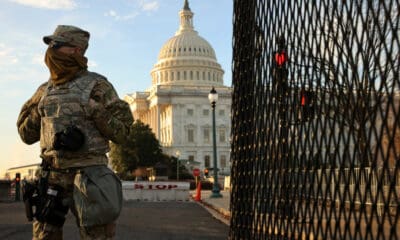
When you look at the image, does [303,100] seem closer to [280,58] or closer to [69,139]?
[280,58]

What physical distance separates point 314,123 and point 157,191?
27167 mm

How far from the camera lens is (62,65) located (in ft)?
15.6

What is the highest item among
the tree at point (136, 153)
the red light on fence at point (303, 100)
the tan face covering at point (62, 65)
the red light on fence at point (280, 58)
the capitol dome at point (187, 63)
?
the capitol dome at point (187, 63)

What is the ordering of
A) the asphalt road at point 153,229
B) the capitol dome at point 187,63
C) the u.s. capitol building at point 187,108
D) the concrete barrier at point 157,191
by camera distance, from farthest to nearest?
1. the capitol dome at point 187,63
2. the u.s. capitol building at point 187,108
3. the concrete barrier at point 157,191
4. the asphalt road at point 153,229

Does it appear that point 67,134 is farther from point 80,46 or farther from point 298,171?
point 298,171

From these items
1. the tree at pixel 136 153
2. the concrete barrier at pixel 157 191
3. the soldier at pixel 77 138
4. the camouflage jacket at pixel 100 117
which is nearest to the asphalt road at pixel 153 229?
the camouflage jacket at pixel 100 117

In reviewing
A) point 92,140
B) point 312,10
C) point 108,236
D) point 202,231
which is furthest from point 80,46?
point 202,231

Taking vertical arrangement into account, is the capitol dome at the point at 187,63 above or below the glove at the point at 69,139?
above

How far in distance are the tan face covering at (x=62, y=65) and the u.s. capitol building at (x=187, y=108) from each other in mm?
106841

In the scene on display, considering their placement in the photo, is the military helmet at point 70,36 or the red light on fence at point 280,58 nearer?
the military helmet at point 70,36

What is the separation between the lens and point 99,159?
4.64 meters

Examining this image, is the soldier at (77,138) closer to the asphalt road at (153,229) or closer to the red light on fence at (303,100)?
the red light on fence at (303,100)

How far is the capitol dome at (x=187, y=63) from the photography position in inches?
5325

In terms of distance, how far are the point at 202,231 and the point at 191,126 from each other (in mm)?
109445
